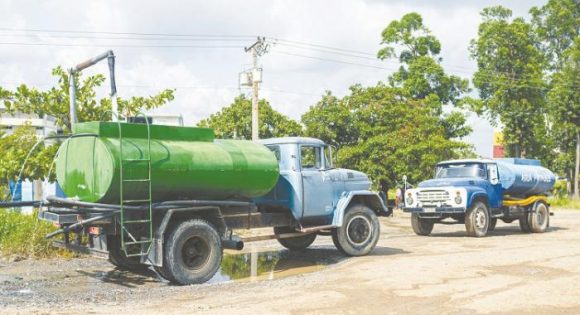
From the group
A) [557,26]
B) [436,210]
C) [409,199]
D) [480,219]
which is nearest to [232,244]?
[436,210]

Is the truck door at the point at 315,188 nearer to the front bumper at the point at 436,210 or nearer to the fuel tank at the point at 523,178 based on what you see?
the front bumper at the point at 436,210

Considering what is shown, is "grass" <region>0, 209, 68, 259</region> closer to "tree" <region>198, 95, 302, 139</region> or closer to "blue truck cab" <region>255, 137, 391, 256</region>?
"blue truck cab" <region>255, 137, 391, 256</region>

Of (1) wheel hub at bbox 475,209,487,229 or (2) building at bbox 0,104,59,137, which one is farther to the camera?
(1) wheel hub at bbox 475,209,487,229

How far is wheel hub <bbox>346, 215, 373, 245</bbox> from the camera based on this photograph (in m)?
14.4

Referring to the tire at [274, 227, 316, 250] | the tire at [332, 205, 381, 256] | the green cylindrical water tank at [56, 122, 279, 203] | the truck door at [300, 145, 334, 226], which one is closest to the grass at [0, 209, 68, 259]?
the green cylindrical water tank at [56, 122, 279, 203]

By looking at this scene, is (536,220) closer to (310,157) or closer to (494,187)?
(494,187)

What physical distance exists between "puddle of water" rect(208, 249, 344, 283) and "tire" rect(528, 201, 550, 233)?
837 cm

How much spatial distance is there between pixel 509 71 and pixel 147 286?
1763 inches

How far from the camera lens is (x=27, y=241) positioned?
13.9m

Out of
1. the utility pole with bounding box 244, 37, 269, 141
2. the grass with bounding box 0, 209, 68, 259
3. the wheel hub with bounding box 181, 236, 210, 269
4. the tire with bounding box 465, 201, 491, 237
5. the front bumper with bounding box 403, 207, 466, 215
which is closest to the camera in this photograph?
the wheel hub with bounding box 181, 236, 210, 269

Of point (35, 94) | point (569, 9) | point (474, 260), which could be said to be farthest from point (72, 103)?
point (569, 9)

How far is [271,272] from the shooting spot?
503 inches

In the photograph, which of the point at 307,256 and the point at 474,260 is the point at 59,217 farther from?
the point at 474,260

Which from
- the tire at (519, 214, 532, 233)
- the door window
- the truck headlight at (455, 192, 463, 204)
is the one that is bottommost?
the tire at (519, 214, 532, 233)
